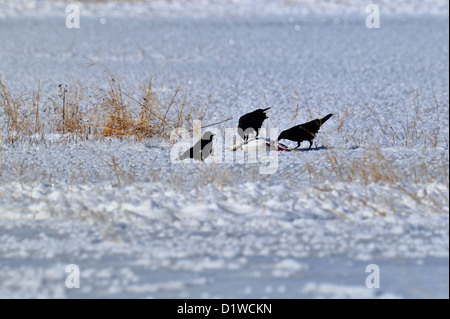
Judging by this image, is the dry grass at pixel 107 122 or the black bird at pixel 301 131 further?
the dry grass at pixel 107 122

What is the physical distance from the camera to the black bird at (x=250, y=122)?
4.12 meters

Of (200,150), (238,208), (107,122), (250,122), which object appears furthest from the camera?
(107,122)

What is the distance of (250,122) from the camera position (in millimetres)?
4145

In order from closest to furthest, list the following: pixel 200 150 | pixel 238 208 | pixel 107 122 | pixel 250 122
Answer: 1. pixel 238 208
2. pixel 200 150
3. pixel 250 122
4. pixel 107 122

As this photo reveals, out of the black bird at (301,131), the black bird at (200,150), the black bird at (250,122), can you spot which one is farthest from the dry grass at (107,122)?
the black bird at (301,131)

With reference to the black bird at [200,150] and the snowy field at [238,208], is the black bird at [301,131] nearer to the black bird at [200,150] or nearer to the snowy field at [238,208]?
the snowy field at [238,208]

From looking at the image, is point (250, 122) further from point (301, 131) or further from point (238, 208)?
point (238, 208)

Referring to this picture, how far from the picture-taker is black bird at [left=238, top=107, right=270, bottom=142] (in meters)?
4.12

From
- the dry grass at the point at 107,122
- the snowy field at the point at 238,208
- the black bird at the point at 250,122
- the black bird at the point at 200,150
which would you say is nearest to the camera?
the snowy field at the point at 238,208

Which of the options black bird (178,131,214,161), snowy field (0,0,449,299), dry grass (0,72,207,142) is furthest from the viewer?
dry grass (0,72,207,142)

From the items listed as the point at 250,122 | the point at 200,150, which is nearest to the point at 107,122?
the point at 200,150

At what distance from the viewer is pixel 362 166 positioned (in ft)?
10.7

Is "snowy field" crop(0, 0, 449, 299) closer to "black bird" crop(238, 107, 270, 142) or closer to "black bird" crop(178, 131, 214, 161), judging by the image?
"black bird" crop(178, 131, 214, 161)

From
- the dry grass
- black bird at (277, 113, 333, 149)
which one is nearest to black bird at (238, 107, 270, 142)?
black bird at (277, 113, 333, 149)
